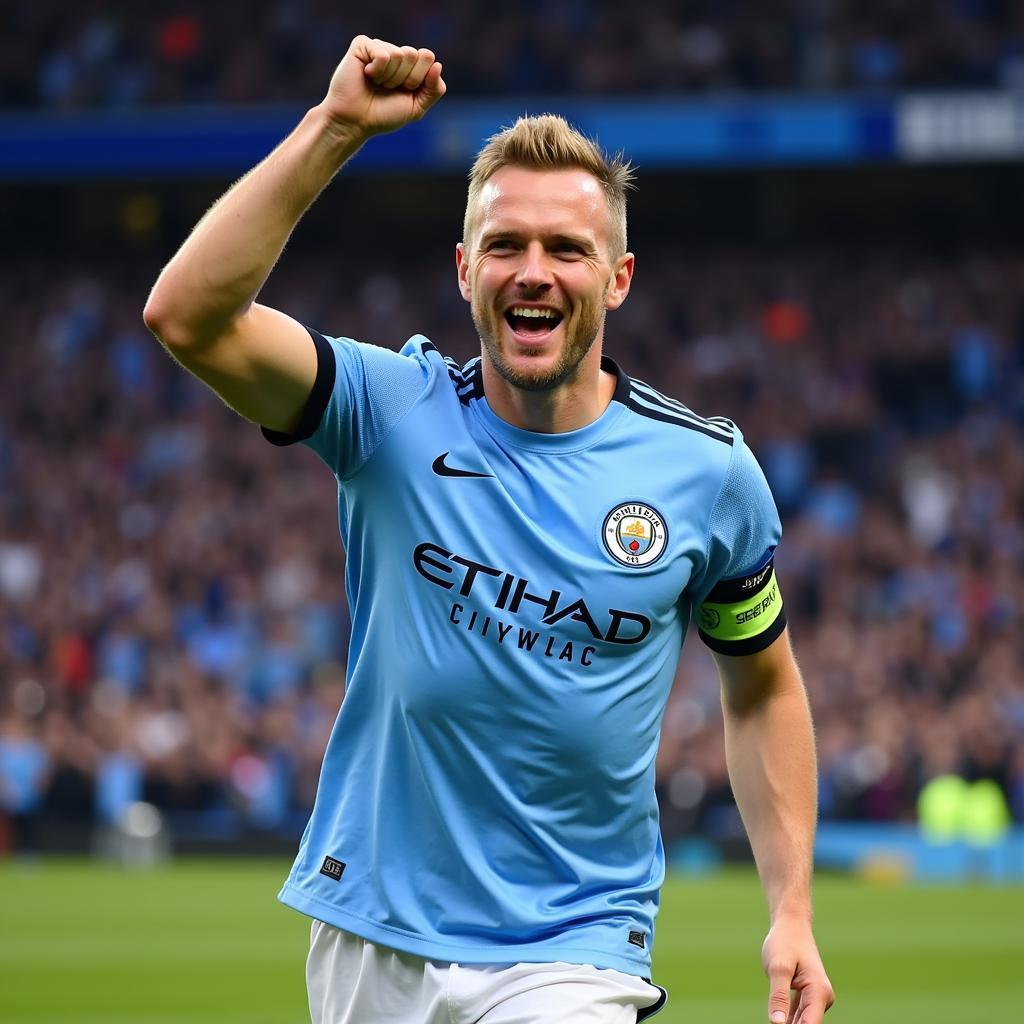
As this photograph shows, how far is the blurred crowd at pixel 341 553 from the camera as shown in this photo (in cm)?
2089

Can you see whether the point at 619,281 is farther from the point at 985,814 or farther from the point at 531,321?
the point at 985,814

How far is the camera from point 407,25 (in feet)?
89.2

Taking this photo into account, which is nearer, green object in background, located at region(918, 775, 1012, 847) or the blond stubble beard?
the blond stubble beard

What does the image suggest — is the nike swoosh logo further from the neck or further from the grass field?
the grass field

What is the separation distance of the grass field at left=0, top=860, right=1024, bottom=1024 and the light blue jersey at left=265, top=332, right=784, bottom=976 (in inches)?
267

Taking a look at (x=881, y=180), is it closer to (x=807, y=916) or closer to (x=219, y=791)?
(x=219, y=791)

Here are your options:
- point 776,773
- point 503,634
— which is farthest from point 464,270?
point 776,773

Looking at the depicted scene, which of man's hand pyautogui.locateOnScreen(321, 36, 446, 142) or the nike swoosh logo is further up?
man's hand pyautogui.locateOnScreen(321, 36, 446, 142)

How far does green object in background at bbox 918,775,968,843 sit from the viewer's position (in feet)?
63.9

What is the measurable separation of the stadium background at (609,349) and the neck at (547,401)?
1357 centimetres

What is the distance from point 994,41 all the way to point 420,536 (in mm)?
23435

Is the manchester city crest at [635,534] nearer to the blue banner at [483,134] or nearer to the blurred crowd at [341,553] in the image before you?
the blurred crowd at [341,553]

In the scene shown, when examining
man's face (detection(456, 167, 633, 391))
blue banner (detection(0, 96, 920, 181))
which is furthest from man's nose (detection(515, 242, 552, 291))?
blue banner (detection(0, 96, 920, 181))

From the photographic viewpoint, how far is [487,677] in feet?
11.6
